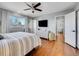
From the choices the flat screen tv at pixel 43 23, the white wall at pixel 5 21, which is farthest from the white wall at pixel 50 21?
the white wall at pixel 5 21

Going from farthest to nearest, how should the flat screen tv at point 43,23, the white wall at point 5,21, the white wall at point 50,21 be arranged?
the flat screen tv at point 43,23
the white wall at point 50,21
the white wall at point 5,21

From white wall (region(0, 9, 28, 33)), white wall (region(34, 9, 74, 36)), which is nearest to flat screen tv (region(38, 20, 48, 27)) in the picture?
white wall (region(34, 9, 74, 36))

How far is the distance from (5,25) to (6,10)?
2.63ft

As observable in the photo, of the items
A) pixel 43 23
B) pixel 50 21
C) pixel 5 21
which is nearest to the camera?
pixel 5 21

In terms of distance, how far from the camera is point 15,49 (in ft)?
5.26

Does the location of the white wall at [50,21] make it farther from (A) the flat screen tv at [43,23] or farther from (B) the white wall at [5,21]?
(B) the white wall at [5,21]

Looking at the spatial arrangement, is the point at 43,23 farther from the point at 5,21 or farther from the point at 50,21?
the point at 5,21

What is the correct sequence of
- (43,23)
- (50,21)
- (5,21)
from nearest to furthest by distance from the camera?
(5,21), (50,21), (43,23)

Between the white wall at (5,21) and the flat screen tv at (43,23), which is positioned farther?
the flat screen tv at (43,23)

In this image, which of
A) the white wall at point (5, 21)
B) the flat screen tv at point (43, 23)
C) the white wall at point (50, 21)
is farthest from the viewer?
the flat screen tv at point (43, 23)

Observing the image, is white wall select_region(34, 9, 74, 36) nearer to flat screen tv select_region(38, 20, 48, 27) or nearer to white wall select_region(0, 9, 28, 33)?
flat screen tv select_region(38, 20, 48, 27)

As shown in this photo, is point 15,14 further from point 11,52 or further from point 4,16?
point 11,52

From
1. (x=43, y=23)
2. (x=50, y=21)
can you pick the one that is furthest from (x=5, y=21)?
(x=50, y=21)

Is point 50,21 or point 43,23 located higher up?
point 50,21
